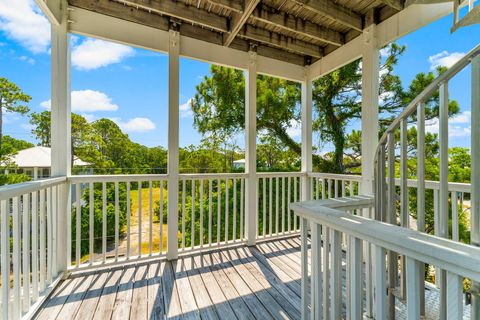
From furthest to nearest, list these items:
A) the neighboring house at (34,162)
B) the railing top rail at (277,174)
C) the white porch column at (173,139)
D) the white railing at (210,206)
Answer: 1. the railing top rail at (277,174)
2. the white railing at (210,206)
3. the white porch column at (173,139)
4. the neighboring house at (34,162)

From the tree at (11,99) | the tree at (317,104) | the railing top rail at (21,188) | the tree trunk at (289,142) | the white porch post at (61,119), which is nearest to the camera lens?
the railing top rail at (21,188)

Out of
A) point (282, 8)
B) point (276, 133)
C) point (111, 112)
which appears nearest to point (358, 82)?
point (276, 133)

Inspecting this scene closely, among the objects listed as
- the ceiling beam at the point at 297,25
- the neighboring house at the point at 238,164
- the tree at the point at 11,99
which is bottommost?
the neighboring house at the point at 238,164

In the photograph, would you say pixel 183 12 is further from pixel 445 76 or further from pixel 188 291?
pixel 188 291

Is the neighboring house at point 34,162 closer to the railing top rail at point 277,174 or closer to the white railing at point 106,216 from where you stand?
the white railing at point 106,216

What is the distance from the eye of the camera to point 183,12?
2498mm

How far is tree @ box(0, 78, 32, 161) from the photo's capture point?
61.5 inches

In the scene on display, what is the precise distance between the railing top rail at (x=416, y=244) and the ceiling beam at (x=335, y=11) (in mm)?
2212

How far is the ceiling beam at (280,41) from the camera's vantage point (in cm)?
289

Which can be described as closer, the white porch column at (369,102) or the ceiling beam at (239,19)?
the ceiling beam at (239,19)

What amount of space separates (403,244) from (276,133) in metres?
4.40

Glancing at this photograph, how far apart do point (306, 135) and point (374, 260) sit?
279cm

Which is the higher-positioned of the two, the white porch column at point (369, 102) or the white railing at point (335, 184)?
the white porch column at point (369, 102)

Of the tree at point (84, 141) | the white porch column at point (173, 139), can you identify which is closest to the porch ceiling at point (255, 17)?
the white porch column at point (173, 139)
